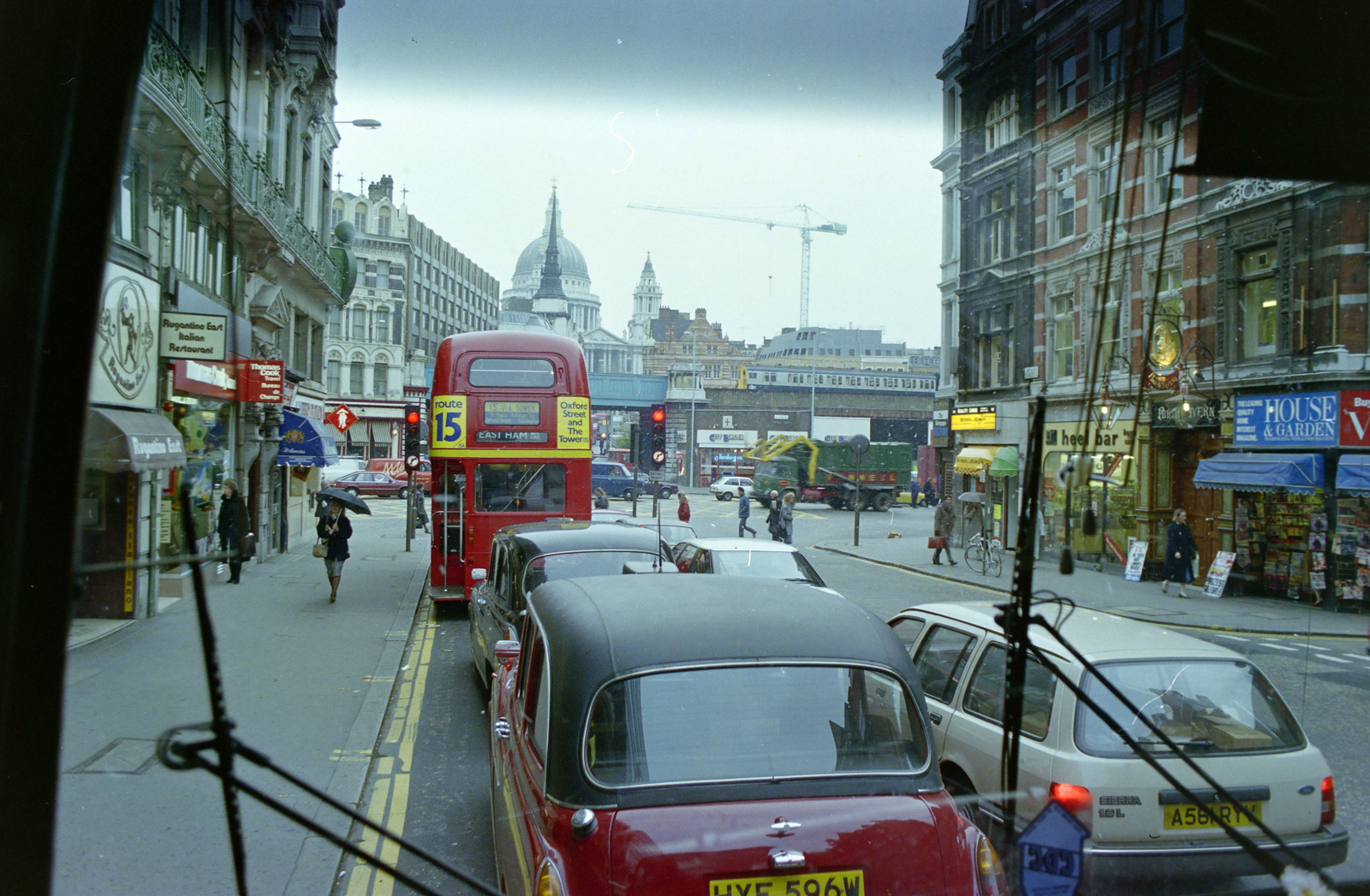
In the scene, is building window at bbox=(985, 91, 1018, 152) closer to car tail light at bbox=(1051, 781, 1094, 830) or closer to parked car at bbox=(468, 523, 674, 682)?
car tail light at bbox=(1051, 781, 1094, 830)

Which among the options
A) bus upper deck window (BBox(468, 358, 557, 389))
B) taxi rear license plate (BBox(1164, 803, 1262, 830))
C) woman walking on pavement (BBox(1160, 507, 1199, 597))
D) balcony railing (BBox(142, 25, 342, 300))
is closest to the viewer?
balcony railing (BBox(142, 25, 342, 300))

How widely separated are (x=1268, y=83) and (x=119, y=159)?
289 cm

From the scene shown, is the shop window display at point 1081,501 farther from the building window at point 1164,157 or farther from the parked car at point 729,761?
the parked car at point 729,761

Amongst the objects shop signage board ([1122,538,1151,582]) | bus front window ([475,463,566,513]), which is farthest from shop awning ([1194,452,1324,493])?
bus front window ([475,463,566,513])

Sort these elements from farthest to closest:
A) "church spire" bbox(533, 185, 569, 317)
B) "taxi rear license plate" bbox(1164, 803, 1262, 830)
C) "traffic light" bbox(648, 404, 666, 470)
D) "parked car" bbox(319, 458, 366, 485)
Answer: "church spire" bbox(533, 185, 569, 317) → "parked car" bbox(319, 458, 366, 485) → "traffic light" bbox(648, 404, 666, 470) → "taxi rear license plate" bbox(1164, 803, 1262, 830)

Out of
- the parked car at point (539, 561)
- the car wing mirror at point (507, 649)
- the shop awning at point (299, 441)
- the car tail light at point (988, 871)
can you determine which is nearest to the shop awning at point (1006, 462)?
the car tail light at point (988, 871)

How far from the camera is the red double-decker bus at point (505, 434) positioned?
1256 centimetres

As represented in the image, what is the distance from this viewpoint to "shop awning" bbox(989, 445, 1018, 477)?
2.69 meters

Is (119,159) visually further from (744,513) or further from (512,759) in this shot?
(744,513)

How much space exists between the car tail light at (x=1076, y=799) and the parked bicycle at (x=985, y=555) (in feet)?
2.94

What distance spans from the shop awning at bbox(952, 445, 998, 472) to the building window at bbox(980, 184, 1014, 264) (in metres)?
0.78

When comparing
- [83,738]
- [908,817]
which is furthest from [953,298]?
[83,738]

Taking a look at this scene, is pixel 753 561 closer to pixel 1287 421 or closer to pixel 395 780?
pixel 395 780

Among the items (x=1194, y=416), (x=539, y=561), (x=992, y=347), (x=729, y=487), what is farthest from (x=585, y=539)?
(x=729, y=487)
